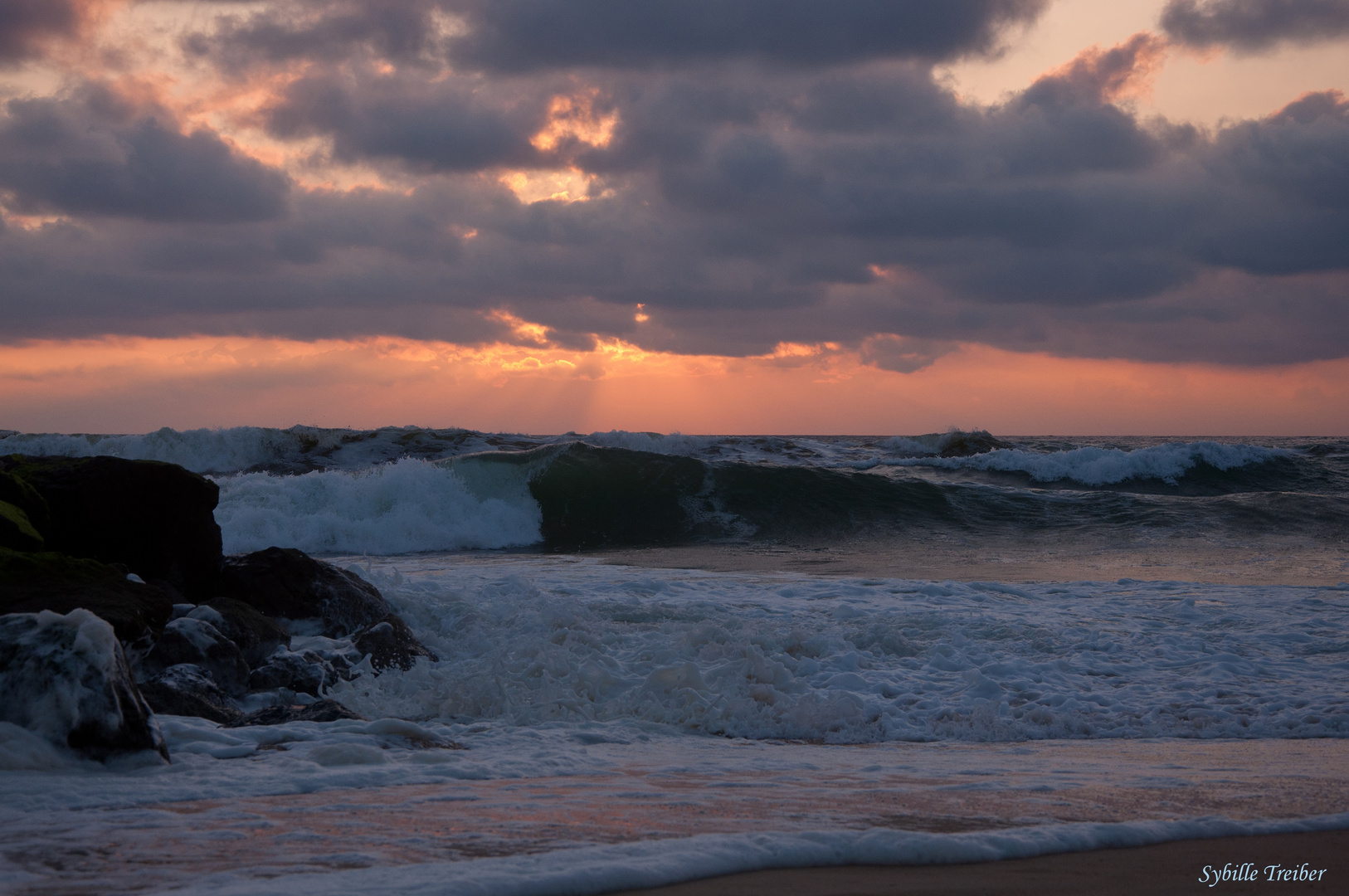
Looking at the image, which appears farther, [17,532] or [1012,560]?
[1012,560]

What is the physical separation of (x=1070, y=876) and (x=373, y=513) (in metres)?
15.1

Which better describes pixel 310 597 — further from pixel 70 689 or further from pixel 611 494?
pixel 611 494

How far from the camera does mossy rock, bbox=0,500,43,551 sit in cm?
561

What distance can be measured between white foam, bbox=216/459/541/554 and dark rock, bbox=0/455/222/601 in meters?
6.51

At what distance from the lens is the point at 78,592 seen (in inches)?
201

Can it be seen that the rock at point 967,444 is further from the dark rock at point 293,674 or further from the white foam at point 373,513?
the dark rock at point 293,674

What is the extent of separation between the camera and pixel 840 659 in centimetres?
673

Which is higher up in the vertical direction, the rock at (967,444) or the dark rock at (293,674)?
the rock at (967,444)

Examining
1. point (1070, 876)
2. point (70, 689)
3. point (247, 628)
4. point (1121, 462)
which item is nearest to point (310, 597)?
point (247, 628)

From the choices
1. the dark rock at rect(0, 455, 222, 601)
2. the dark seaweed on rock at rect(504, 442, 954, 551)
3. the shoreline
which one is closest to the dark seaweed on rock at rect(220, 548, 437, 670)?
the dark rock at rect(0, 455, 222, 601)

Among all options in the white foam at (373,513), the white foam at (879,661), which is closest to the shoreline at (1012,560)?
the white foam at (879,661)

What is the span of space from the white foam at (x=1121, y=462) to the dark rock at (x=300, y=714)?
78.4ft

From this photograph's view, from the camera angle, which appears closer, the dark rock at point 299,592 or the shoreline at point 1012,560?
the dark rock at point 299,592

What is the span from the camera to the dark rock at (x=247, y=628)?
616 centimetres
